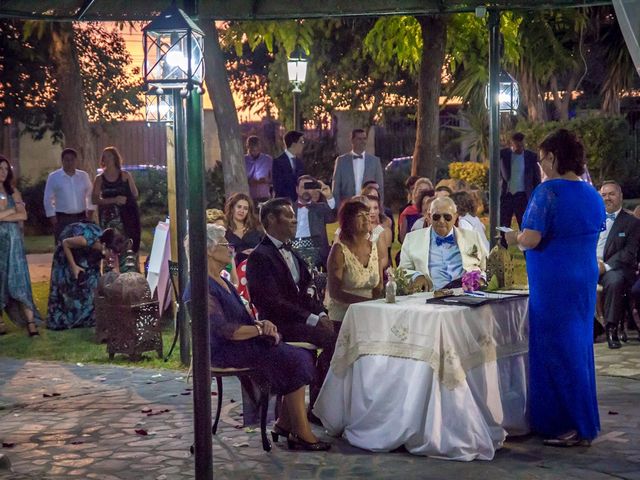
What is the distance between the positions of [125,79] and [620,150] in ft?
40.9

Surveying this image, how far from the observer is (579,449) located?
7.73 metres

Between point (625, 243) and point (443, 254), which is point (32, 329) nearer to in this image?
point (443, 254)

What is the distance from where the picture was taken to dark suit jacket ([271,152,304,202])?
48.5 feet

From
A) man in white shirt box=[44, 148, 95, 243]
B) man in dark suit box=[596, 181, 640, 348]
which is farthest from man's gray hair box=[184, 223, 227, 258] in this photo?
man in white shirt box=[44, 148, 95, 243]

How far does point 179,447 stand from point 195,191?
230cm

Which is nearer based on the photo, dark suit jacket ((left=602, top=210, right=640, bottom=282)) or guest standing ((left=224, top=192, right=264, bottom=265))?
guest standing ((left=224, top=192, right=264, bottom=265))

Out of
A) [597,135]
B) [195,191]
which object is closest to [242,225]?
[195,191]

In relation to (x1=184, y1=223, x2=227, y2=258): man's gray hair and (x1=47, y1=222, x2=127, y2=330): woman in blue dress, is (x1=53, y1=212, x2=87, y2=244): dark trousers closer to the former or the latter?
(x1=47, y1=222, x2=127, y2=330): woman in blue dress

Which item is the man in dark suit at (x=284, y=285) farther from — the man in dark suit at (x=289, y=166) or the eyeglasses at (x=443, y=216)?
the man in dark suit at (x=289, y=166)

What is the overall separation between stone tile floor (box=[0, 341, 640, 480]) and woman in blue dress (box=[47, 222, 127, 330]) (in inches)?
127

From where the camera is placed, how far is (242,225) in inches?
462

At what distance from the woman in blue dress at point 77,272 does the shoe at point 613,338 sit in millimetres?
5260

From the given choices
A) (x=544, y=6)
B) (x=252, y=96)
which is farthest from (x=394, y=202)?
(x=544, y=6)

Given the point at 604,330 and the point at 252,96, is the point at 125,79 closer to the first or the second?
the point at 252,96
